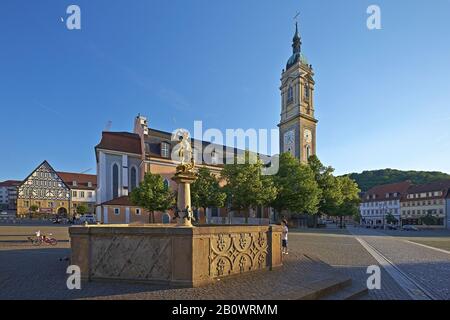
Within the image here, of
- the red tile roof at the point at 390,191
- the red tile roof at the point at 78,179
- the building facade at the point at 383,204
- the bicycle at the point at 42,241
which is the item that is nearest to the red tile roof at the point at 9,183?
the red tile roof at the point at 78,179

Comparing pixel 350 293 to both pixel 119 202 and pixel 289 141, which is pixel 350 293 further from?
pixel 289 141

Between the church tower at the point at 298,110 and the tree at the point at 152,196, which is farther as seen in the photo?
the church tower at the point at 298,110

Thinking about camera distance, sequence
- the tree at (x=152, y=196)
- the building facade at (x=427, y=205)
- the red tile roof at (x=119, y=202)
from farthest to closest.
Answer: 1. the building facade at (x=427, y=205)
2. the red tile roof at (x=119, y=202)
3. the tree at (x=152, y=196)

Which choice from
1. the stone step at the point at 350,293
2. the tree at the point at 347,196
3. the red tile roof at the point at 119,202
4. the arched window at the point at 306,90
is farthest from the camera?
the arched window at the point at 306,90

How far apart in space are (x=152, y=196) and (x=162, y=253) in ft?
97.5

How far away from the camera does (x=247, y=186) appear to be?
39781 millimetres

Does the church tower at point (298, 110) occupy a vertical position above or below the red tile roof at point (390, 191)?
above

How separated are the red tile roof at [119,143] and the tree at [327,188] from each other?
100ft

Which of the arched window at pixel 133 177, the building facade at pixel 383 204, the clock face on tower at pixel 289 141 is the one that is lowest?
the building facade at pixel 383 204

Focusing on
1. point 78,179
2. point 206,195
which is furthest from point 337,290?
point 78,179

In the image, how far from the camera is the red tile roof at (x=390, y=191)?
89.1 metres

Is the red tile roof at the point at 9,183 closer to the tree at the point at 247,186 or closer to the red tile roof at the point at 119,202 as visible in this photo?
the red tile roof at the point at 119,202
